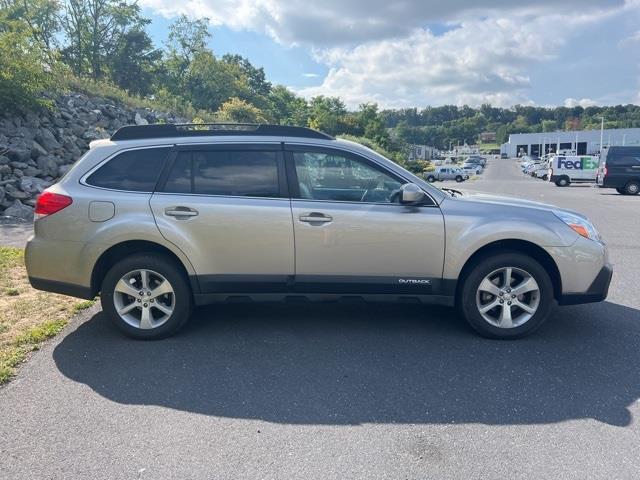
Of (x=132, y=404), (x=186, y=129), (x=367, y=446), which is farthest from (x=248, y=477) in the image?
(x=186, y=129)

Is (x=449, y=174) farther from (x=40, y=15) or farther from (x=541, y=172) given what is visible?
(x=40, y=15)

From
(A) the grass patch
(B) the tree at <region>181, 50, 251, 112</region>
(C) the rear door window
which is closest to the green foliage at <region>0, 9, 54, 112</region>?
(A) the grass patch

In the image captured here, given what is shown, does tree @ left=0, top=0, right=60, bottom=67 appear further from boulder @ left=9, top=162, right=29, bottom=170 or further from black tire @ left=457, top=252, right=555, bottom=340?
black tire @ left=457, top=252, right=555, bottom=340

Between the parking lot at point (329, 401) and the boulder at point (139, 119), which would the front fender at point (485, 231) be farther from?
the boulder at point (139, 119)

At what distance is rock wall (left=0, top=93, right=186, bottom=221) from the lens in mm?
11422

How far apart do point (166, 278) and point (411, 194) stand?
7.51 feet

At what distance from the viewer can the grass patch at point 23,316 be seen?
165 inches

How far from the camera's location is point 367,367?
12.9 feet

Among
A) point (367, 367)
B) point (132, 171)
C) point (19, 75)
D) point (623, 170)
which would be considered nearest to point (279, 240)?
point (367, 367)

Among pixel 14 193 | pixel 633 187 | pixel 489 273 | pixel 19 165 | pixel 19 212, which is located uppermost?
pixel 19 165

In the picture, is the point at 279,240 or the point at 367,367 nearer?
the point at 367,367

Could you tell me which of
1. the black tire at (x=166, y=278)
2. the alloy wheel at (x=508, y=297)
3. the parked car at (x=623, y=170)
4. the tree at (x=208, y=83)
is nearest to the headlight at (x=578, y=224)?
the alloy wheel at (x=508, y=297)

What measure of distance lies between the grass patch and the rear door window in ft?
5.99

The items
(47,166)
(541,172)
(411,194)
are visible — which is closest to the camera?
(411,194)
